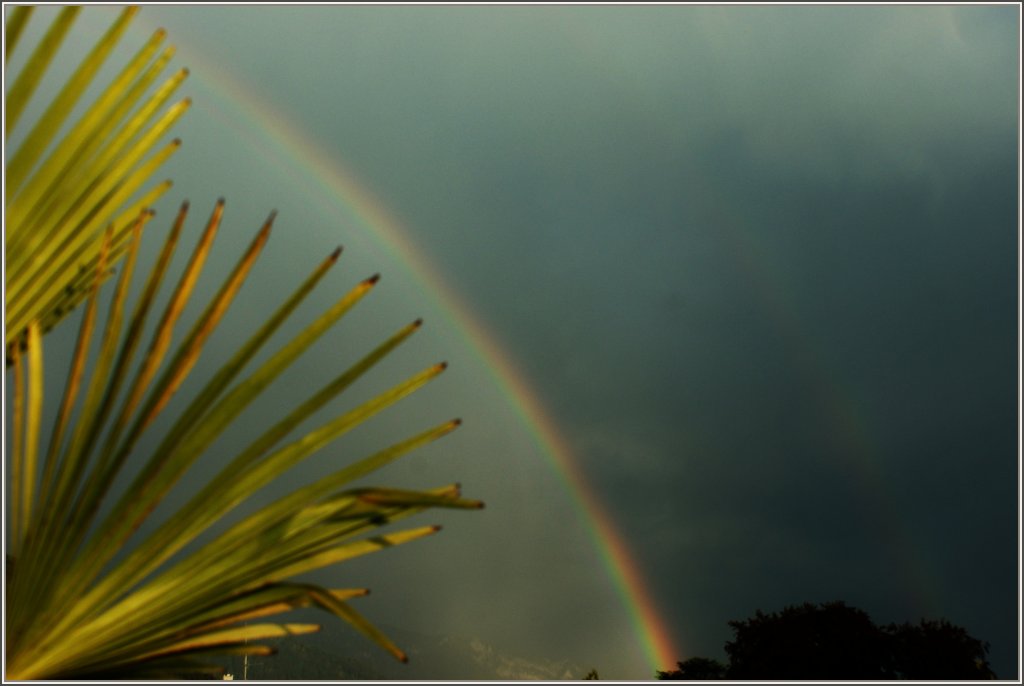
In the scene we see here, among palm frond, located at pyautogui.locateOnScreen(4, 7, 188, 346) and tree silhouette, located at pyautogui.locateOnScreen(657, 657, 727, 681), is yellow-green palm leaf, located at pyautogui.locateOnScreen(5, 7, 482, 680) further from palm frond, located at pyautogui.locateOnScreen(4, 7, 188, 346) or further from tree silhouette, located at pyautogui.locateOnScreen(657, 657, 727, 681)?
tree silhouette, located at pyautogui.locateOnScreen(657, 657, 727, 681)

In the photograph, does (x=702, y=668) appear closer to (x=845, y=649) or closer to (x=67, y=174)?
(x=845, y=649)

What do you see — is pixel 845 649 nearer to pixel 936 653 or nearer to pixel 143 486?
pixel 936 653

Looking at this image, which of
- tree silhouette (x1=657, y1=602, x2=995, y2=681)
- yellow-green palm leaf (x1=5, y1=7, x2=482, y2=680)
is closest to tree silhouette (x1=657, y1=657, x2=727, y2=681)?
tree silhouette (x1=657, y1=602, x2=995, y2=681)

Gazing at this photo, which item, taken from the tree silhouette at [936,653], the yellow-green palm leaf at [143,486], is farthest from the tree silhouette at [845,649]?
the yellow-green palm leaf at [143,486]

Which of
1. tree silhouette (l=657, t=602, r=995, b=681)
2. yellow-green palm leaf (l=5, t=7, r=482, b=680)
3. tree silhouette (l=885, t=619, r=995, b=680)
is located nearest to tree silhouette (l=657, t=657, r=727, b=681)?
tree silhouette (l=657, t=602, r=995, b=681)

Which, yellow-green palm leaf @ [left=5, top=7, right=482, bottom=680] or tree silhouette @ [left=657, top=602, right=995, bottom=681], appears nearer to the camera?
yellow-green palm leaf @ [left=5, top=7, right=482, bottom=680]

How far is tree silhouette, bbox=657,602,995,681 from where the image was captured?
1489 inches

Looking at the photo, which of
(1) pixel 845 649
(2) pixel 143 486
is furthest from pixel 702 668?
(2) pixel 143 486

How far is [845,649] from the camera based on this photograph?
38625 millimetres

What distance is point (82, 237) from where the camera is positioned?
197cm

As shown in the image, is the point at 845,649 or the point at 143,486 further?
the point at 845,649

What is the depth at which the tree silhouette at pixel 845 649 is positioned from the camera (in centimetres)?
3781

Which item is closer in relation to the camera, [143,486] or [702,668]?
[143,486]

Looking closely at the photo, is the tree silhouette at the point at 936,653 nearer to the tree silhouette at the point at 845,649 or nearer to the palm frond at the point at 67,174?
the tree silhouette at the point at 845,649
